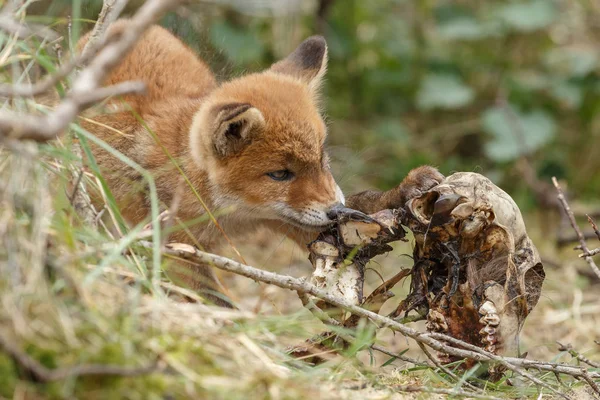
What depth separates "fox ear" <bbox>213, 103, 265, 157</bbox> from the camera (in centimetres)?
375

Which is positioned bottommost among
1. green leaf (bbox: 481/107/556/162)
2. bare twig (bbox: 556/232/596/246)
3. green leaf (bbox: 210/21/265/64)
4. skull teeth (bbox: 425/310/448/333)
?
bare twig (bbox: 556/232/596/246)

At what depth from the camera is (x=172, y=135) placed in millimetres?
4180

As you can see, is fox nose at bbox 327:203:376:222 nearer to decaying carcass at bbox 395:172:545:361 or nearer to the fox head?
the fox head

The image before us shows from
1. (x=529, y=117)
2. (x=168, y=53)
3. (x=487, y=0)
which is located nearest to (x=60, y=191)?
(x=168, y=53)

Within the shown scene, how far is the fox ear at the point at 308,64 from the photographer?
184 inches

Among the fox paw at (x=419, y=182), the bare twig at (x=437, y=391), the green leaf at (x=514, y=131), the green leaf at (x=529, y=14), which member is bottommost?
the green leaf at (x=514, y=131)

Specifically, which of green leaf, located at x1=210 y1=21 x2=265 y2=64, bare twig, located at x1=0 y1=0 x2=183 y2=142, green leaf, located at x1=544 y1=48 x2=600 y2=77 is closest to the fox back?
bare twig, located at x1=0 y1=0 x2=183 y2=142

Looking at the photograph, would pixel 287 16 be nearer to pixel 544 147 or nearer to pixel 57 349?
pixel 544 147

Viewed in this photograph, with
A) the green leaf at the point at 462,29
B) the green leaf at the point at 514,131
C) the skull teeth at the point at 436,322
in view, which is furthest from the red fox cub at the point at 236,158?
the green leaf at the point at 462,29

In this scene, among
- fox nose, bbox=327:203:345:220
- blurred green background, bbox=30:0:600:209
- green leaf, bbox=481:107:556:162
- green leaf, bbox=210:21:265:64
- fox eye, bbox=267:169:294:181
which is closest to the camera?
fox nose, bbox=327:203:345:220

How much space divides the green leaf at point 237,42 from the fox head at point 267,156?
270 cm

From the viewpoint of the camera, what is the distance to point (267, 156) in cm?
399

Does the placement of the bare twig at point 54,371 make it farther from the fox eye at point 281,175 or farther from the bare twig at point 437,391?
the fox eye at point 281,175

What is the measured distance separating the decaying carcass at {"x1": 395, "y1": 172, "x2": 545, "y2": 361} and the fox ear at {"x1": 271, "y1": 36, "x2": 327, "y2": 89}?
1.77 meters
